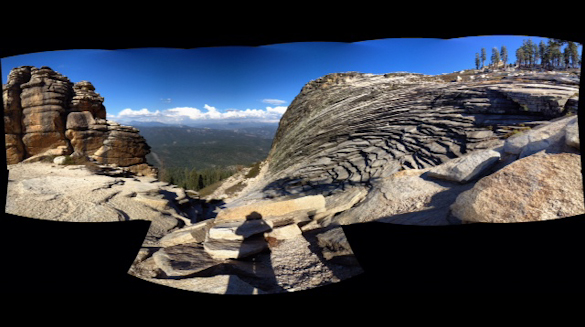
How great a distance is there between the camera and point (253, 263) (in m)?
1.96

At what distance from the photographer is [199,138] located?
5.58 metres

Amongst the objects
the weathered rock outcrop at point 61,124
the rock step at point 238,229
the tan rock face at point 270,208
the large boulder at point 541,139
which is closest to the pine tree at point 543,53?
the large boulder at point 541,139

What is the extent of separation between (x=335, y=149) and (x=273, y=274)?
6.87ft

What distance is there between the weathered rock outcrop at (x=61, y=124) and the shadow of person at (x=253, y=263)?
6.33 feet

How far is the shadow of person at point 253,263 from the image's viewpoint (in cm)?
167

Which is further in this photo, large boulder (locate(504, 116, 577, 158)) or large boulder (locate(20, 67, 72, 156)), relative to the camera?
large boulder (locate(20, 67, 72, 156))

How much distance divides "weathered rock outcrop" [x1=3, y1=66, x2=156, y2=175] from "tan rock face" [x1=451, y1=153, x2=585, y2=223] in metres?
4.03

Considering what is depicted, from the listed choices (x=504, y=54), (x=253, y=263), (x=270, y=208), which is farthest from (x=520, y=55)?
(x=253, y=263)

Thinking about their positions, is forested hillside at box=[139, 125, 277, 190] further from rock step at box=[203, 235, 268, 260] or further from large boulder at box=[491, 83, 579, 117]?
large boulder at box=[491, 83, 579, 117]

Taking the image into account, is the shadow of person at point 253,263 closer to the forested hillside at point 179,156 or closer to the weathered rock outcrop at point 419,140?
the weathered rock outcrop at point 419,140

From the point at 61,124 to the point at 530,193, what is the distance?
544 cm

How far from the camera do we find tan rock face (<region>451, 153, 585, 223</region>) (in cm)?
193

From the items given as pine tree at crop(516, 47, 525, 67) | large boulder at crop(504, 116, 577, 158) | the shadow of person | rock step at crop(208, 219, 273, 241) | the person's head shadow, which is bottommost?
the shadow of person

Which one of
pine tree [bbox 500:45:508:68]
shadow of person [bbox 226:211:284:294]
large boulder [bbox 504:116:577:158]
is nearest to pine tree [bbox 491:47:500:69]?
pine tree [bbox 500:45:508:68]
